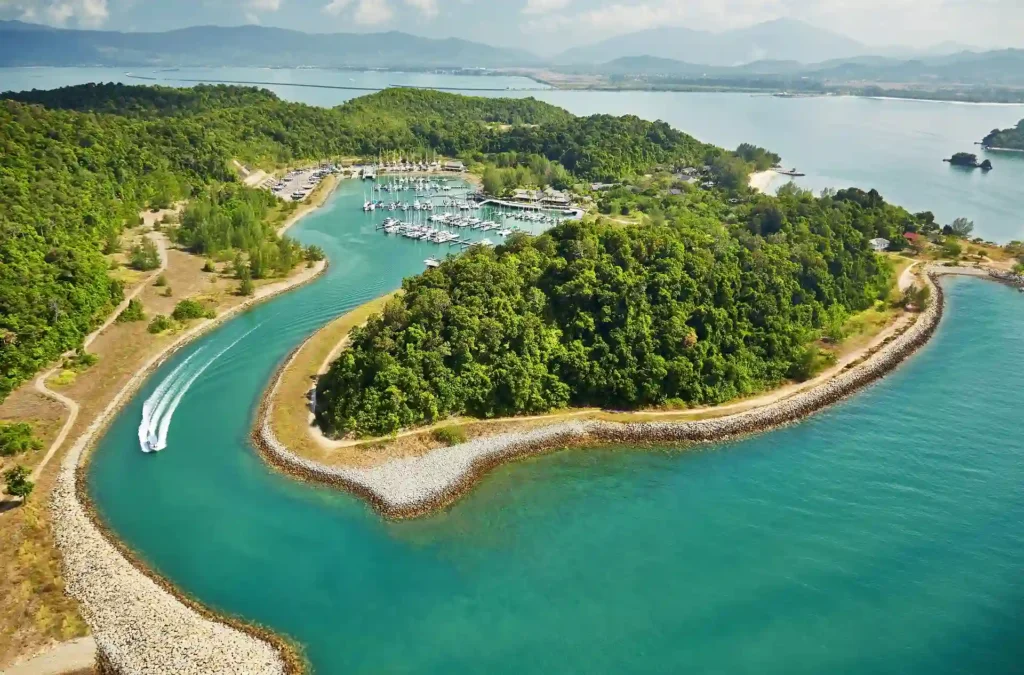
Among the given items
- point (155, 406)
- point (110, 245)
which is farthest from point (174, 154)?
point (155, 406)

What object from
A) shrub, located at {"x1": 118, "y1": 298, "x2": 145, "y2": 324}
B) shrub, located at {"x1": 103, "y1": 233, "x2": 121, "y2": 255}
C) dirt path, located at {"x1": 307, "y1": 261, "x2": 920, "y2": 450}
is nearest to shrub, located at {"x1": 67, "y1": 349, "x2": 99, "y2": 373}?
shrub, located at {"x1": 118, "y1": 298, "x2": 145, "y2": 324}

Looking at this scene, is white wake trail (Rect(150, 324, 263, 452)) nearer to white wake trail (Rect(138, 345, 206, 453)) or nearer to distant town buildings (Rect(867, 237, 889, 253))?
white wake trail (Rect(138, 345, 206, 453))

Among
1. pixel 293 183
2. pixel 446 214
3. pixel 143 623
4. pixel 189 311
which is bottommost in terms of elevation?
pixel 143 623

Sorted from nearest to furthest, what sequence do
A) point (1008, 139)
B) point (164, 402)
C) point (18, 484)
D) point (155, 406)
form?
point (18, 484), point (155, 406), point (164, 402), point (1008, 139)

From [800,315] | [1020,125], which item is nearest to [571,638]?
[800,315]

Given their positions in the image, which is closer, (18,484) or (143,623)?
(143,623)

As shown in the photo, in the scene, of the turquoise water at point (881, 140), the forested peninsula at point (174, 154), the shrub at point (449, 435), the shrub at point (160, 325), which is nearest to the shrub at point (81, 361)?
the forested peninsula at point (174, 154)

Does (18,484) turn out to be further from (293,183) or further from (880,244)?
(293,183)
